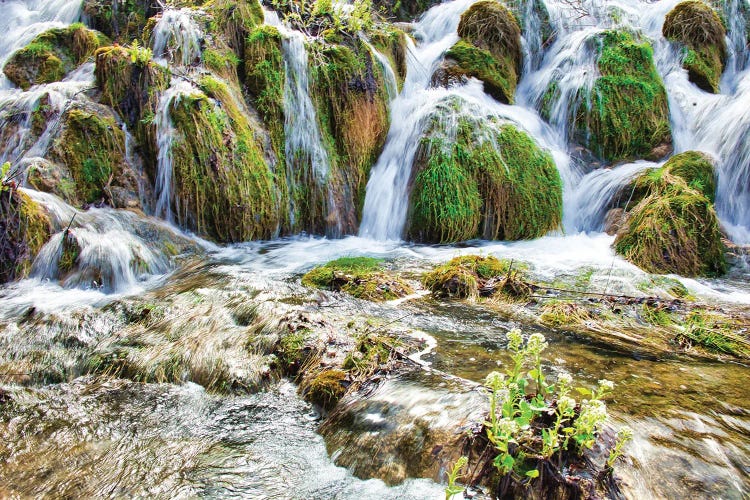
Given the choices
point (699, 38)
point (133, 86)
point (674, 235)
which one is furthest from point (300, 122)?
point (699, 38)

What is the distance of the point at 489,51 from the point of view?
35.2 feet

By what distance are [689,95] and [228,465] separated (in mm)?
12036

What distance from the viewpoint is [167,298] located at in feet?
15.8

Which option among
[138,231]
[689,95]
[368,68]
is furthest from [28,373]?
[689,95]

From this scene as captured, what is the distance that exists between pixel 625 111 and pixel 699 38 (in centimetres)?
414

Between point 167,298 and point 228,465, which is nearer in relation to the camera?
point 228,465

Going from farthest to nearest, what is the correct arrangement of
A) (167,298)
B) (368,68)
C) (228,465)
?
1. (368,68)
2. (167,298)
3. (228,465)

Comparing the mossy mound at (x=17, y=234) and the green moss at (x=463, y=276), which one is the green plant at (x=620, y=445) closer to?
the green moss at (x=463, y=276)

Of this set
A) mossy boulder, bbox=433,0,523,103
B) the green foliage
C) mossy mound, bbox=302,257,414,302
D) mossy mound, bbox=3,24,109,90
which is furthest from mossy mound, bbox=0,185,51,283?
mossy boulder, bbox=433,0,523,103

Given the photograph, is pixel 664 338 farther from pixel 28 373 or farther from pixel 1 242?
pixel 1 242

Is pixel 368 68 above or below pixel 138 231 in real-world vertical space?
above

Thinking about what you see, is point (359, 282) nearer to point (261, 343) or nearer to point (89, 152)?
point (261, 343)

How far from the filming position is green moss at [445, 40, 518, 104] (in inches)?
396

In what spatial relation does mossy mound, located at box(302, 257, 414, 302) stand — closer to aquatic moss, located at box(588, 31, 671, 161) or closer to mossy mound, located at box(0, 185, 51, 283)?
mossy mound, located at box(0, 185, 51, 283)
